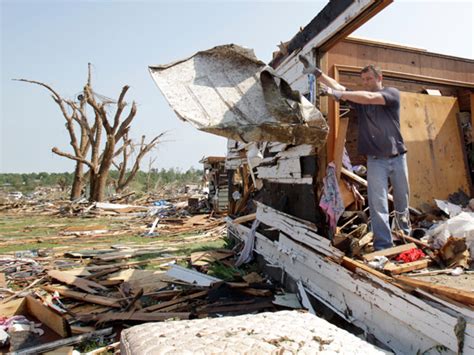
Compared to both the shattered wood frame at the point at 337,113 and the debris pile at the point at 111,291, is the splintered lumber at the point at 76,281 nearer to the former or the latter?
the debris pile at the point at 111,291

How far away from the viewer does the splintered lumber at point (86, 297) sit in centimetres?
503

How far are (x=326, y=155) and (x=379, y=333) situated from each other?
2260 millimetres

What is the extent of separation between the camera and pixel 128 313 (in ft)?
14.6

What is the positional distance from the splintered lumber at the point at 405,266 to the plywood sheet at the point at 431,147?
2278 millimetres

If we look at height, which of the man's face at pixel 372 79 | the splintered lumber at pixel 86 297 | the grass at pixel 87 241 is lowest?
the grass at pixel 87 241

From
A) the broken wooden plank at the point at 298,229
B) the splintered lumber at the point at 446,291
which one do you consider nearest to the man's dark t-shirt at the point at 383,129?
the broken wooden plank at the point at 298,229

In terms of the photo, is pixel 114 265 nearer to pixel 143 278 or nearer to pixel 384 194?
pixel 143 278

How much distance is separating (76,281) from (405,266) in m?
5.60

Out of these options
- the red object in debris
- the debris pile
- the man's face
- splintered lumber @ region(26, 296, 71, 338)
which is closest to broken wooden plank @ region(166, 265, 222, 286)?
the debris pile

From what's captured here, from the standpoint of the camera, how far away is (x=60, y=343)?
371 centimetres

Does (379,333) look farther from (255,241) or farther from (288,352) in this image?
(255,241)

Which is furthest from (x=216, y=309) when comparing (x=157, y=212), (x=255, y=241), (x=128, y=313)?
(x=157, y=212)

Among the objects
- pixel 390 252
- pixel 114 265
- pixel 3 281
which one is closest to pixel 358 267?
pixel 390 252

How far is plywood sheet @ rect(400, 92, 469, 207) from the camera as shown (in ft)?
17.9
